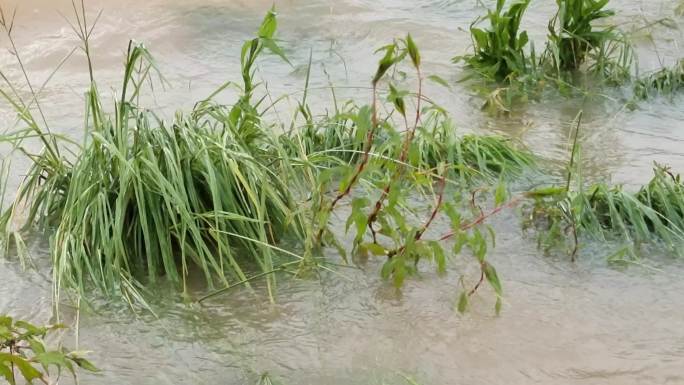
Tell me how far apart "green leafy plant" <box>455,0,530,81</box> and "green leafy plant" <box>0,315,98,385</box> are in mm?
3111

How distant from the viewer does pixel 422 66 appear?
559cm

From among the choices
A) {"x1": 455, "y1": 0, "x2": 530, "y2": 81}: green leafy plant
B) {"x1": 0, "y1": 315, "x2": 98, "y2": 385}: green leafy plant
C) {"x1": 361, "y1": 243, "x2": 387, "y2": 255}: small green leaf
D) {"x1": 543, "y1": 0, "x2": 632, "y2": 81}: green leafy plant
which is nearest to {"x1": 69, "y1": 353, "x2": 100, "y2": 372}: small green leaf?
{"x1": 0, "y1": 315, "x2": 98, "y2": 385}: green leafy plant

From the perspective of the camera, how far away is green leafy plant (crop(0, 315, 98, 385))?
244 cm

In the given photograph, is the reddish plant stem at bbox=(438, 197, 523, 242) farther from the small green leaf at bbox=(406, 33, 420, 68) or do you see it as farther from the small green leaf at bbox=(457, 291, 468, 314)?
the small green leaf at bbox=(406, 33, 420, 68)

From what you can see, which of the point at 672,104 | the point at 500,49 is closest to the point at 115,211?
the point at 500,49

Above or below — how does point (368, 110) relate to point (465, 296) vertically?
above

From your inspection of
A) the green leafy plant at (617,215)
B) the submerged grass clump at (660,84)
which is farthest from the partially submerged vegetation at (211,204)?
the submerged grass clump at (660,84)

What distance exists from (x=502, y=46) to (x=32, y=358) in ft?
10.9

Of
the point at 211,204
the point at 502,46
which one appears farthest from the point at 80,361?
the point at 502,46

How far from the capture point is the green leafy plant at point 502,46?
203 inches

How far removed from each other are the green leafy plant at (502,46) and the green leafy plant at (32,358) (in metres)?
3.11

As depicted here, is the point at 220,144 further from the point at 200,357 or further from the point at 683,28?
the point at 683,28

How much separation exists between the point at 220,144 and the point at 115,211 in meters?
0.42

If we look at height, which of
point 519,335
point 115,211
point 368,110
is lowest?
point 519,335
